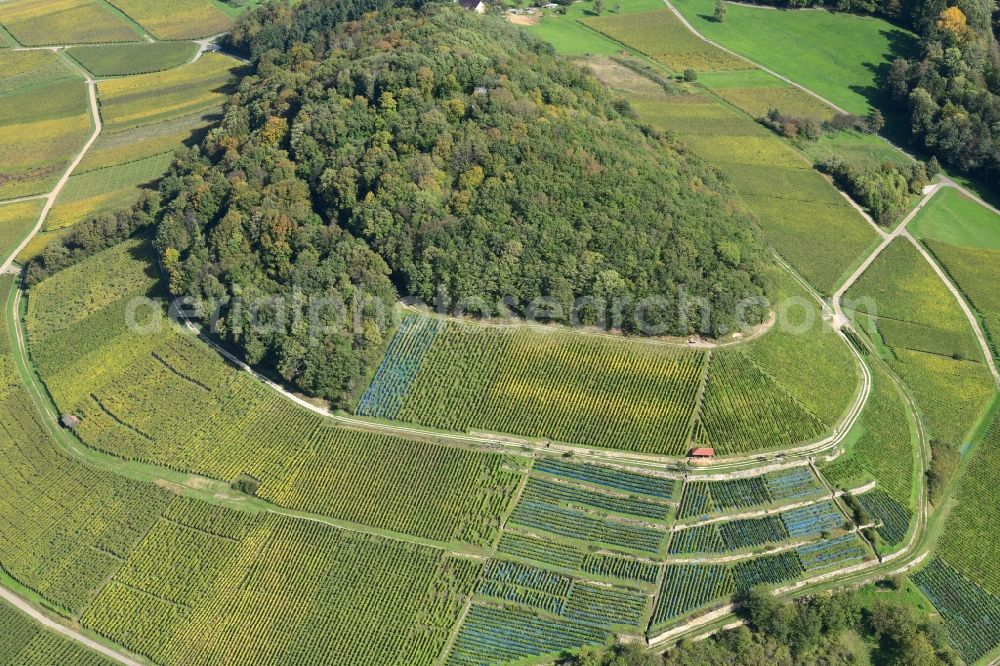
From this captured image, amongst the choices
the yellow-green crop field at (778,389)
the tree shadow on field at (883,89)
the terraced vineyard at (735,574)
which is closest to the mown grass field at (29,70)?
the yellow-green crop field at (778,389)

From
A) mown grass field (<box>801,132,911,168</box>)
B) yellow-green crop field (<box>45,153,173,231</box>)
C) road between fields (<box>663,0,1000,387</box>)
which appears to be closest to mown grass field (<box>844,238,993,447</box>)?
road between fields (<box>663,0,1000,387</box>)

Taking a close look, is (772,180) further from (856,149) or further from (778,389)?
(778,389)

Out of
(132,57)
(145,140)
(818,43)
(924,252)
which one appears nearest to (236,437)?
(145,140)

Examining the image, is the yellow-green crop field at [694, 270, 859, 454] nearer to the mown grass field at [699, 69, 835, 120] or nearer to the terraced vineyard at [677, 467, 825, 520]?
the terraced vineyard at [677, 467, 825, 520]

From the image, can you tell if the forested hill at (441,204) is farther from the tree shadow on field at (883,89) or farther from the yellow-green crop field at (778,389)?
the tree shadow on field at (883,89)

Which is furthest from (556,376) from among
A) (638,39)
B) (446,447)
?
(638,39)
